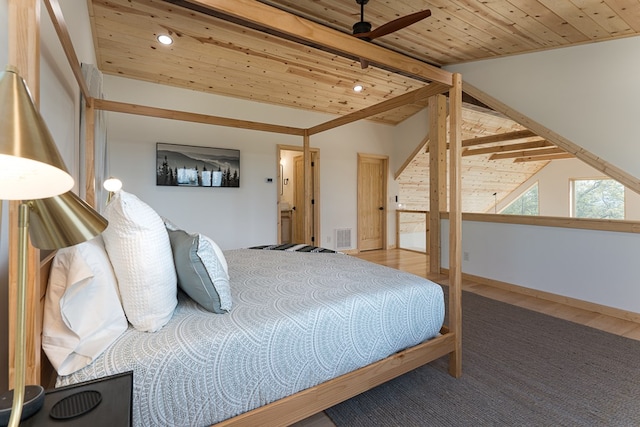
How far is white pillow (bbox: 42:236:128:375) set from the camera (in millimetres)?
988

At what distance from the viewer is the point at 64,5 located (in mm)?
1879

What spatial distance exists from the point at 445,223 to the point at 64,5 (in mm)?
4453

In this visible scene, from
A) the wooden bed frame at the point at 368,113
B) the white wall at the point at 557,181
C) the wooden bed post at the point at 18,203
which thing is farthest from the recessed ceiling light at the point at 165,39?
the white wall at the point at 557,181

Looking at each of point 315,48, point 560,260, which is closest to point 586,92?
point 560,260

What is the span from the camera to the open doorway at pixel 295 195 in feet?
18.4

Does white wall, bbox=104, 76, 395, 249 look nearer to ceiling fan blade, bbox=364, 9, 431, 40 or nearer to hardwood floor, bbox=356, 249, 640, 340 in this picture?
hardwood floor, bbox=356, 249, 640, 340

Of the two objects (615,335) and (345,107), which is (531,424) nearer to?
(615,335)

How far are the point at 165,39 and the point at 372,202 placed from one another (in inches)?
173

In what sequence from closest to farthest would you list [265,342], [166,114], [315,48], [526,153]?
[265,342], [166,114], [315,48], [526,153]

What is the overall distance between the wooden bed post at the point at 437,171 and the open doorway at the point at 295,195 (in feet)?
6.32

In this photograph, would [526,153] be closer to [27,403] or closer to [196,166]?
[196,166]

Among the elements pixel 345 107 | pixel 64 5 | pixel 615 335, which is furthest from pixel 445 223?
pixel 64 5

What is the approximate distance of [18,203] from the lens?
83 centimetres

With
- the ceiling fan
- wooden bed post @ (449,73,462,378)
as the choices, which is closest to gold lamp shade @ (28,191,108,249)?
wooden bed post @ (449,73,462,378)
